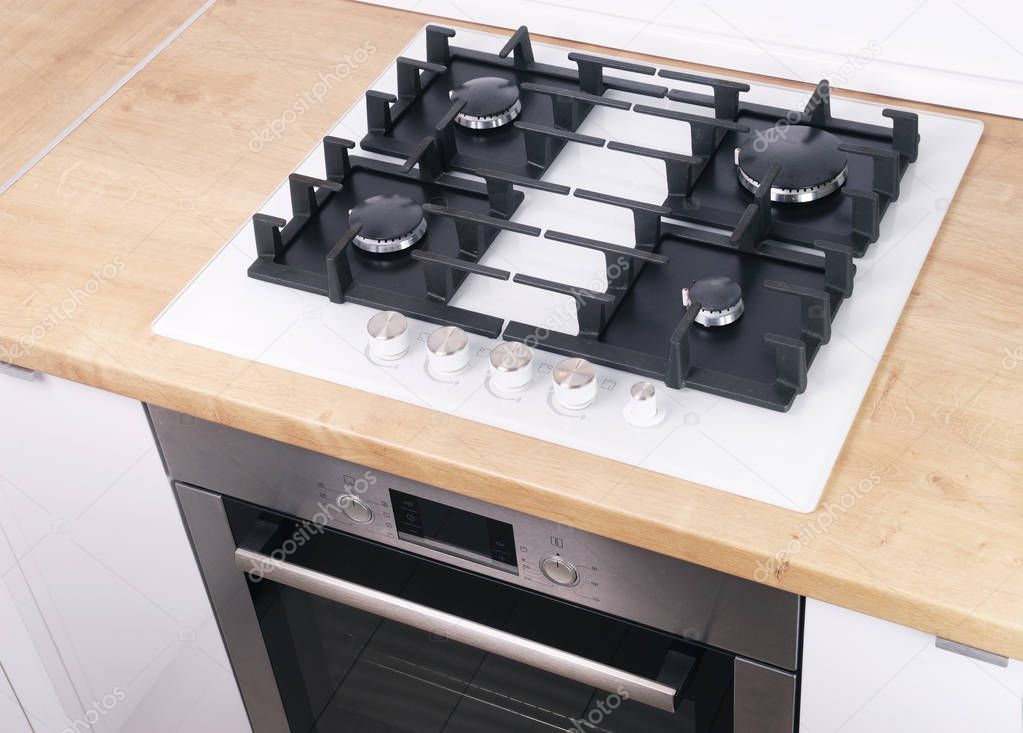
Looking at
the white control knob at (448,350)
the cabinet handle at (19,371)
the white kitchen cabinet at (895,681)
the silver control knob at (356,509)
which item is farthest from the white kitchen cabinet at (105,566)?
the white kitchen cabinet at (895,681)

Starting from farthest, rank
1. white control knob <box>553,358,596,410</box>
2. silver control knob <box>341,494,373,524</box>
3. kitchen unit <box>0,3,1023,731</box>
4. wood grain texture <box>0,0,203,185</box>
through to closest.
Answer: wood grain texture <box>0,0,203,185</box> → silver control knob <box>341,494,373,524</box> → white control knob <box>553,358,596,410</box> → kitchen unit <box>0,3,1023,731</box>

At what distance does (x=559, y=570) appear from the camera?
3.59 ft

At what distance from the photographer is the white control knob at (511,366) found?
1.05m

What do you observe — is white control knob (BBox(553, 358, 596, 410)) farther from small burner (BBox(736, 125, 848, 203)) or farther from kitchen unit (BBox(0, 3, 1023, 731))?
small burner (BBox(736, 125, 848, 203))

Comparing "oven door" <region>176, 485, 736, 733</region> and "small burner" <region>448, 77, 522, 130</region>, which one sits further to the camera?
"small burner" <region>448, 77, 522, 130</region>

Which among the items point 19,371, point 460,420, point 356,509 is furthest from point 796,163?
point 19,371

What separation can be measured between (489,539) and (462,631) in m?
0.13

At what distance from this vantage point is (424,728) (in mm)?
1388

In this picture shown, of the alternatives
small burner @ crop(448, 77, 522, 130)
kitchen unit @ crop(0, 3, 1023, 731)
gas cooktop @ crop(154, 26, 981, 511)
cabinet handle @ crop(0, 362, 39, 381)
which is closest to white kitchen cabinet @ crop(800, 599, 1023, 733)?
kitchen unit @ crop(0, 3, 1023, 731)

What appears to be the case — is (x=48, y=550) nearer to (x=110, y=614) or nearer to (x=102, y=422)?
(x=110, y=614)

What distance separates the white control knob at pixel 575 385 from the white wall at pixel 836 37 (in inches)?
21.6

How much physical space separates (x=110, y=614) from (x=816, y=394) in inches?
34.9

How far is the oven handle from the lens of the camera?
3.66 ft

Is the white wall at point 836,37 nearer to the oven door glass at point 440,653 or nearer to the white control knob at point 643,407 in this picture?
the white control knob at point 643,407
